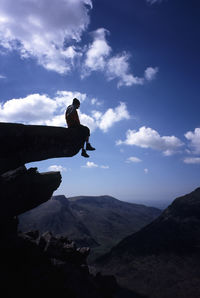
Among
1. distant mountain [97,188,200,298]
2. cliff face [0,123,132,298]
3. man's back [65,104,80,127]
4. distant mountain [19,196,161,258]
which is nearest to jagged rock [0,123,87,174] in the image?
cliff face [0,123,132,298]

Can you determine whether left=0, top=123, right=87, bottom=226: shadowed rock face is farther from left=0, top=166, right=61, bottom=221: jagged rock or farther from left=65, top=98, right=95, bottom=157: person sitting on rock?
left=65, top=98, right=95, bottom=157: person sitting on rock

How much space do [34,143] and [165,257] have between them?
35.6m

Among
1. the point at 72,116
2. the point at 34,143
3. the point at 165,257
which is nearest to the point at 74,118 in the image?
the point at 72,116

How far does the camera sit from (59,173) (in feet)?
64.9

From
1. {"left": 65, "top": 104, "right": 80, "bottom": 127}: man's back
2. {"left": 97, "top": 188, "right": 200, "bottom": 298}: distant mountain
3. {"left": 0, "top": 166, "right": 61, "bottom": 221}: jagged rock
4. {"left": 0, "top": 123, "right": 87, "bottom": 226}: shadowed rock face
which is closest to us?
{"left": 0, "top": 123, "right": 87, "bottom": 226}: shadowed rock face

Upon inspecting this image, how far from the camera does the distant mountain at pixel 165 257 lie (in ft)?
98.6

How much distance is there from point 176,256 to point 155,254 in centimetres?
389

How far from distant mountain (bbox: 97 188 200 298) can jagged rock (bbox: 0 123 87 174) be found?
23398 millimetres

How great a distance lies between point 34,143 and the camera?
16.0 m

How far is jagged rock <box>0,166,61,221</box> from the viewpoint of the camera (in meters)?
15.7

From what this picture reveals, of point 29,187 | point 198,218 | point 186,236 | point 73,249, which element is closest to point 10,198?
point 29,187

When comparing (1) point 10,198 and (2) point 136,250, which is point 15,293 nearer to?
(1) point 10,198

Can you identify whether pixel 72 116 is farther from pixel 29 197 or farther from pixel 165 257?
pixel 165 257

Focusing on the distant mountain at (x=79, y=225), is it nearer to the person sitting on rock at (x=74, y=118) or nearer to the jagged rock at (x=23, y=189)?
the jagged rock at (x=23, y=189)
